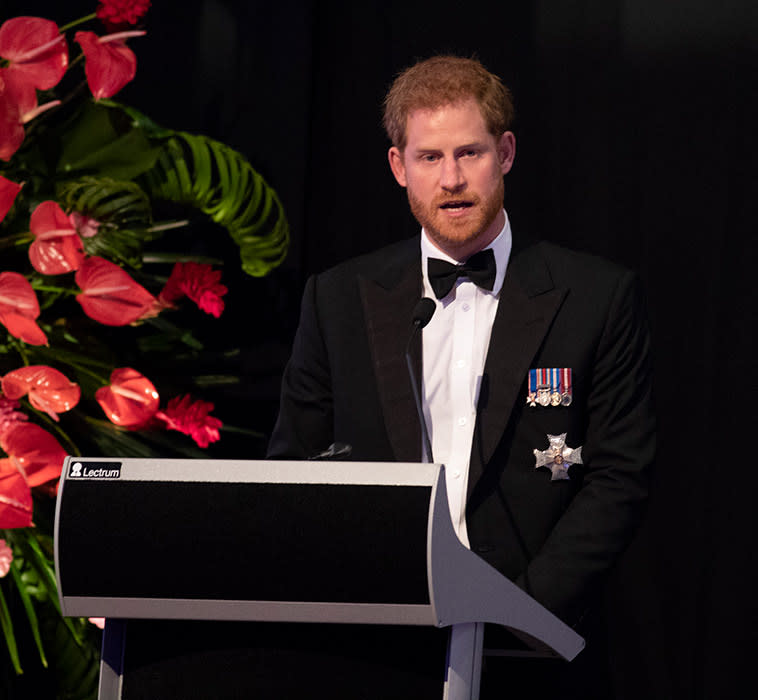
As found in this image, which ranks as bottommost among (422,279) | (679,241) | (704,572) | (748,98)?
(704,572)

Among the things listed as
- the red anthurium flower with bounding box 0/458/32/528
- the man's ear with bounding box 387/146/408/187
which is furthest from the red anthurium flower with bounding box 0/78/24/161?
the man's ear with bounding box 387/146/408/187

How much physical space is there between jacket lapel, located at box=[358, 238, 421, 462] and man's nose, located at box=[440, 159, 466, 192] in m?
0.17

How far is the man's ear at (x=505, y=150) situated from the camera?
67.6 inches

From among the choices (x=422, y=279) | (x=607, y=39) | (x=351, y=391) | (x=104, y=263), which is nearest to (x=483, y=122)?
(x=422, y=279)

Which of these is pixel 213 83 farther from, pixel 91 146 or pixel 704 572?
pixel 704 572

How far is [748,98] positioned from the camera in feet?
8.61

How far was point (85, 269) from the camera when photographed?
8.02ft

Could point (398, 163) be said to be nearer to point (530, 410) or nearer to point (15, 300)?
point (530, 410)

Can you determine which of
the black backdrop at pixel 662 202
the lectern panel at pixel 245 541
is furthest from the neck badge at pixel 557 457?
the black backdrop at pixel 662 202

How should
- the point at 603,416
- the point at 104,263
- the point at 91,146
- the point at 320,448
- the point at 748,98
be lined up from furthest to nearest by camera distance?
1. the point at 91,146
2. the point at 748,98
3. the point at 104,263
4. the point at 320,448
5. the point at 603,416

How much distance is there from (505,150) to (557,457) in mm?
483

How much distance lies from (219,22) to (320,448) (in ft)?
5.97

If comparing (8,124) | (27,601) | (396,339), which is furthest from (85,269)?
(396,339)

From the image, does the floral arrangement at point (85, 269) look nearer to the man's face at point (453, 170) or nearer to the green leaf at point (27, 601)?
the green leaf at point (27, 601)
